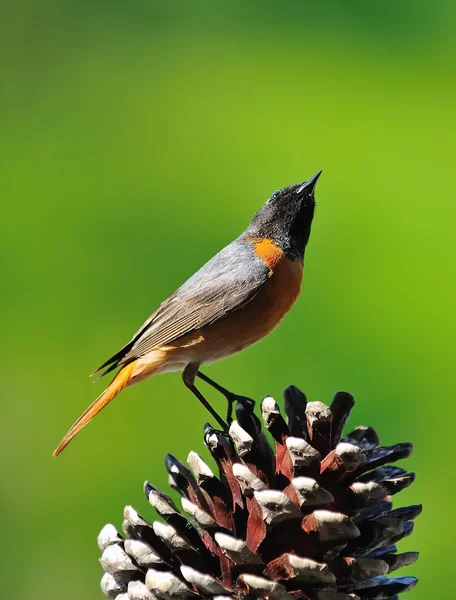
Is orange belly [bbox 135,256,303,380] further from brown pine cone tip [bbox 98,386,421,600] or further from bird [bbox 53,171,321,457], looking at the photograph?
brown pine cone tip [bbox 98,386,421,600]

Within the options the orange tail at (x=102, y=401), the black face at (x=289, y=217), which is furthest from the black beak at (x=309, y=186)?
the orange tail at (x=102, y=401)

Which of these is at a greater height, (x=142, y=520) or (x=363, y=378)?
(x=363, y=378)

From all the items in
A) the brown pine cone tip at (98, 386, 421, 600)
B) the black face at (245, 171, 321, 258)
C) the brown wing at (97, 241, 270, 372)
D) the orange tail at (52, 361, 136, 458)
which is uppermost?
the black face at (245, 171, 321, 258)

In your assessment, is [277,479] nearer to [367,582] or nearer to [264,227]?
[367,582]

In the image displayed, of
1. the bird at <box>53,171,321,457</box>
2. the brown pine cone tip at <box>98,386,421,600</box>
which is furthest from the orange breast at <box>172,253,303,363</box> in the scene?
the brown pine cone tip at <box>98,386,421,600</box>

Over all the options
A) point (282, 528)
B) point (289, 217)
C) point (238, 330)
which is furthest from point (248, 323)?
point (282, 528)

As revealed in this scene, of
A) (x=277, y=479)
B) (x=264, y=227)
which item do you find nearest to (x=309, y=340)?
(x=264, y=227)

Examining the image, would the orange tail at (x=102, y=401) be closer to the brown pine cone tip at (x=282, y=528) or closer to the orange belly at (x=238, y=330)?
the orange belly at (x=238, y=330)
